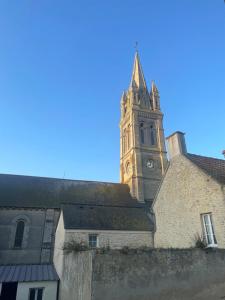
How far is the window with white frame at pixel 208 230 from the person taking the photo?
1190 cm

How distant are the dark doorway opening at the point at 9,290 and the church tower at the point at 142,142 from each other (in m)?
16.9

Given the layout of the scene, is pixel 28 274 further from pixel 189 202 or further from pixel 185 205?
pixel 189 202

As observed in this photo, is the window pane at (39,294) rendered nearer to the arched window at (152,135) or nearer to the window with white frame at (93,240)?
the window with white frame at (93,240)

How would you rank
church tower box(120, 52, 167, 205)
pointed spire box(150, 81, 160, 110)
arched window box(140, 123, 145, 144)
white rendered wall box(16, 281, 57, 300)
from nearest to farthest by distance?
white rendered wall box(16, 281, 57, 300), church tower box(120, 52, 167, 205), arched window box(140, 123, 145, 144), pointed spire box(150, 81, 160, 110)

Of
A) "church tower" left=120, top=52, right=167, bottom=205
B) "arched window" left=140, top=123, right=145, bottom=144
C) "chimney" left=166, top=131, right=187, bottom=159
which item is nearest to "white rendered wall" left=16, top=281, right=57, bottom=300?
"chimney" left=166, top=131, right=187, bottom=159

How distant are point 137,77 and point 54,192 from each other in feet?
90.7

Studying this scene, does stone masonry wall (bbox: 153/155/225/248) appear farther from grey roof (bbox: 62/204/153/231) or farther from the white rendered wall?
the white rendered wall

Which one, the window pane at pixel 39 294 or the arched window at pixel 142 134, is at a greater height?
the arched window at pixel 142 134

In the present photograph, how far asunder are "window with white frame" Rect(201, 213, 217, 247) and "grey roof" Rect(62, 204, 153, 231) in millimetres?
6448

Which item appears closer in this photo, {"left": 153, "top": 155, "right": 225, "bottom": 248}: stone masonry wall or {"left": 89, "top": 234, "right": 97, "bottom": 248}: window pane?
{"left": 153, "top": 155, "right": 225, "bottom": 248}: stone masonry wall

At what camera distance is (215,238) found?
11.7 meters

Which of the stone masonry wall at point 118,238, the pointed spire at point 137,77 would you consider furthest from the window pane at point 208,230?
the pointed spire at point 137,77

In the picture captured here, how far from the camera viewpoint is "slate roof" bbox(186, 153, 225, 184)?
12.6 meters

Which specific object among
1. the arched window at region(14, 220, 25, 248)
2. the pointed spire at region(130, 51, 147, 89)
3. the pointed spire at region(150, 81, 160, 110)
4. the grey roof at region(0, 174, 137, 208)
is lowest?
the arched window at region(14, 220, 25, 248)
